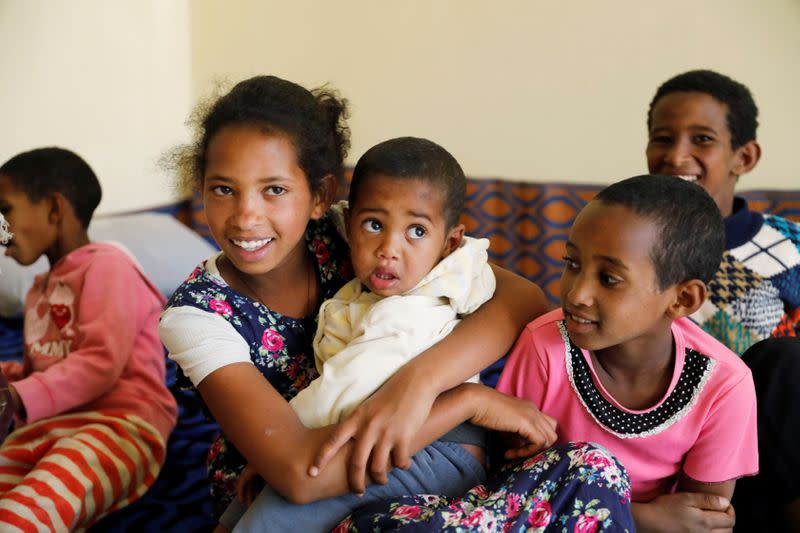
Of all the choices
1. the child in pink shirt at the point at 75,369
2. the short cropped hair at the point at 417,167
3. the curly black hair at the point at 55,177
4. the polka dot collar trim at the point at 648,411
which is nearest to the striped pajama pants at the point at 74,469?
the child in pink shirt at the point at 75,369

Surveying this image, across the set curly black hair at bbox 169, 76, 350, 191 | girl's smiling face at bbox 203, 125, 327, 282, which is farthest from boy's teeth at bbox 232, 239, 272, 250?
curly black hair at bbox 169, 76, 350, 191

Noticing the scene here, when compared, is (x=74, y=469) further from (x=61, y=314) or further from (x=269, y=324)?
(x=269, y=324)

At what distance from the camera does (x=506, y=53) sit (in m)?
2.97

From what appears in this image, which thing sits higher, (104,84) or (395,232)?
(104,84)

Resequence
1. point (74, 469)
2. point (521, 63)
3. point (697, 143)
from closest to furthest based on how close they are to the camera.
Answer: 1. point (74, 469)
2. point (697, 143)
3. point (521, 63)

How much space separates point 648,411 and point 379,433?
449 millimetres

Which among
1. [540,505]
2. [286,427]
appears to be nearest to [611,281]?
[540,505]

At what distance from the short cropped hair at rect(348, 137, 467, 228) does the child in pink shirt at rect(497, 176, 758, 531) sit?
8.9 inches

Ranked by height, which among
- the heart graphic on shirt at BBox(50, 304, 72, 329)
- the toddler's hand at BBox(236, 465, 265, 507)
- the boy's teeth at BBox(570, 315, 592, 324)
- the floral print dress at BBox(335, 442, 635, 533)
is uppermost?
the boy's teeth at BBox(570, 315, 592, 324)

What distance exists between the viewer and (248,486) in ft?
3.90

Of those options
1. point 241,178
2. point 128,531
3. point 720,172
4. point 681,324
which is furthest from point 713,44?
point 128,531

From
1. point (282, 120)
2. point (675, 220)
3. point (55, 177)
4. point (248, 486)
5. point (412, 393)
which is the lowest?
point (248, 486)

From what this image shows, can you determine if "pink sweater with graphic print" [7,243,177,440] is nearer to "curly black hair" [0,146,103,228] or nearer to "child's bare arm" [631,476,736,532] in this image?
"curly black hair" [0,146,103,228]

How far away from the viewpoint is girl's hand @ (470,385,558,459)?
1.11 metres
